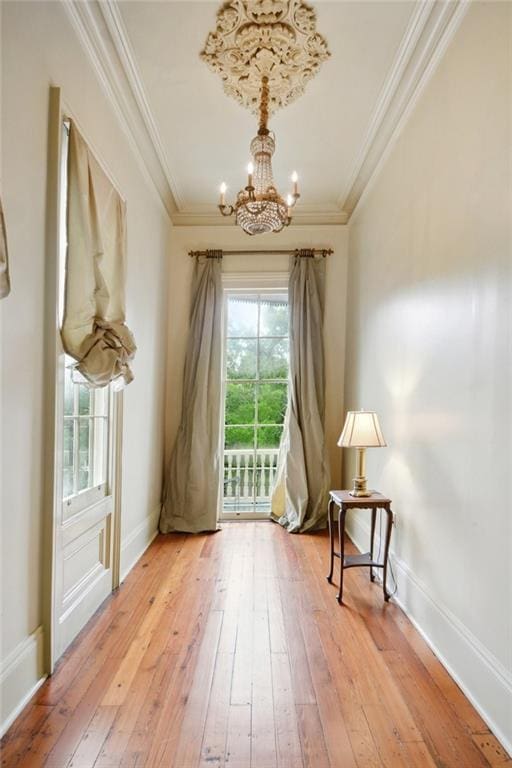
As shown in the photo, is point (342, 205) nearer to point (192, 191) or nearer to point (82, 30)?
point (192, 191)

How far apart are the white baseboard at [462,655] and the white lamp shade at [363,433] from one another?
2.51 feet

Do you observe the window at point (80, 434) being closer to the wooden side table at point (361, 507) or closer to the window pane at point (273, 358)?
the wooden side table at point (361, 507)

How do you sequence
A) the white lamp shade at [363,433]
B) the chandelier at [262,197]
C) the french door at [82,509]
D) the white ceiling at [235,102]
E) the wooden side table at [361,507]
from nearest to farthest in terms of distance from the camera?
the french door at [82,509] < the white ceiling at [235,102] < the chandelier at [262,197] < the wooden side table at [361,507] < the white lamp shade at [363,433]

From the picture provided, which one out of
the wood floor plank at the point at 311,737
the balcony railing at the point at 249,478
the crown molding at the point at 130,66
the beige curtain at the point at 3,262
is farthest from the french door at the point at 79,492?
the balcony railing at the point at 249,478

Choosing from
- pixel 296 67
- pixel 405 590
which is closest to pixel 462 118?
pixel 296 67

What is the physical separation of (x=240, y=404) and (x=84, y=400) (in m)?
2.26

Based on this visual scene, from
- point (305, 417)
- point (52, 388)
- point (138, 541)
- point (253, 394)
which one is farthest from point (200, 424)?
point (52, 388)

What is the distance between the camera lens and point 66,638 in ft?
6.81

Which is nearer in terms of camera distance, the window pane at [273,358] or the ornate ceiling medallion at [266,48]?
the ornate ceiling medallion at [266,48]

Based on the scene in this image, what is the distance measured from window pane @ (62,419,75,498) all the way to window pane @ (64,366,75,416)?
0.05m

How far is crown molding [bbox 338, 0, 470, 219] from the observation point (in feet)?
6.72

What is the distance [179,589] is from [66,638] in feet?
2.75

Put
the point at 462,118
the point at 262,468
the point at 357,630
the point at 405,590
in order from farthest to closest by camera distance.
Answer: the point at 262,468
the point at 405,590
the point at 357,630
the point at 462,118

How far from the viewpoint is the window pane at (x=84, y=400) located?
92.3 inches
